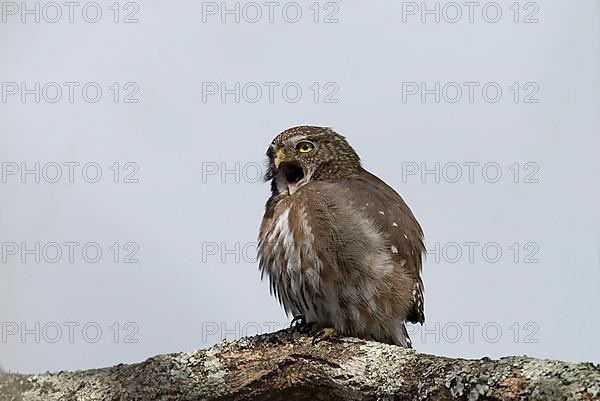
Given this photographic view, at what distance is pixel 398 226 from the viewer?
4.79 metres

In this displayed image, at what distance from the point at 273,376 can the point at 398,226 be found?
1.75m

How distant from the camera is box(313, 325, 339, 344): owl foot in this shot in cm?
372

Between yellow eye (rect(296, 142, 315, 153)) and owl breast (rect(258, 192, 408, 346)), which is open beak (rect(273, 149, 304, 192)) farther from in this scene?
owl breast (rect(258, 192, 408, 346))

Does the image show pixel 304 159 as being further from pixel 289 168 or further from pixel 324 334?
pixel 324 334

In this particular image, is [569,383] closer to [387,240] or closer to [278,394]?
[278,394]

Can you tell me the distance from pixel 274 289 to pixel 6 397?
3562 mm

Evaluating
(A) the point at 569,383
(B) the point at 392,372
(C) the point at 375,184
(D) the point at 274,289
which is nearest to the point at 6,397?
(A) the point at 569,383

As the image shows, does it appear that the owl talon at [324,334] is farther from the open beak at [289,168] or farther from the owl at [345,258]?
the open beak at [289,168]

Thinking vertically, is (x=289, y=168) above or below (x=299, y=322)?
above

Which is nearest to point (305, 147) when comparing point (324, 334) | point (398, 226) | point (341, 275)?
point (398, 226)

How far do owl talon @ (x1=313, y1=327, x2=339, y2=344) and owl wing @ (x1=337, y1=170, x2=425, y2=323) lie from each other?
56 centimetres

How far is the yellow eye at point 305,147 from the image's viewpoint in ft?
17.4

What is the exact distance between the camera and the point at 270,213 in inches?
197

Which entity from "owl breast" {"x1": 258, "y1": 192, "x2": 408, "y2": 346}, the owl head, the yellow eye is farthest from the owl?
the yellow eye
